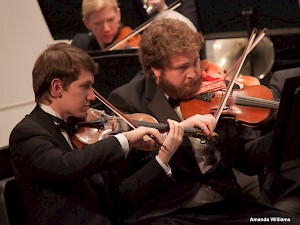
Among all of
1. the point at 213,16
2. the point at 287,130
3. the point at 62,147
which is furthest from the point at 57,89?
the point at 213,16

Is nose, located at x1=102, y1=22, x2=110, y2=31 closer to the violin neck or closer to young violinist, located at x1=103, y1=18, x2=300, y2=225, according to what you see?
young violinist, located at x1=103, y1=18, x2=300, y2=225

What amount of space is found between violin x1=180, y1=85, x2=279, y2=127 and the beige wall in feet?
6.67

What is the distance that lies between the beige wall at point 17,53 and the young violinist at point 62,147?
6.59 feet

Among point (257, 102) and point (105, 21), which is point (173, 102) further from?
point (105, 21)

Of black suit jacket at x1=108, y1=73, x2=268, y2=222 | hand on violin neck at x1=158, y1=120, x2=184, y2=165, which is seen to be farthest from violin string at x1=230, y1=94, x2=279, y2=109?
hand on violin neck at x1=158, y1=120, x2=184, y2=165

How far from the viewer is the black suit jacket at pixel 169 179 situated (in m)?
1.79

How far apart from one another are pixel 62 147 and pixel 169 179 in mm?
368

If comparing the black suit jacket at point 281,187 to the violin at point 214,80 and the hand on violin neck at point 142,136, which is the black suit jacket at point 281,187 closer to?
the violin at point 214,80

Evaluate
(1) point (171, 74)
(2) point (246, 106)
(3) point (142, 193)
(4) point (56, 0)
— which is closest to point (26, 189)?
(3) point (142, 193)

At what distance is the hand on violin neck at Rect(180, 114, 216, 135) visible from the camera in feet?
5.65

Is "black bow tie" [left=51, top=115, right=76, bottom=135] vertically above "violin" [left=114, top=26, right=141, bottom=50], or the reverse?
"black bow tie" [left=51, top=115, right=76, bottom=135]

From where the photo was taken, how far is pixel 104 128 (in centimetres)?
A: 177

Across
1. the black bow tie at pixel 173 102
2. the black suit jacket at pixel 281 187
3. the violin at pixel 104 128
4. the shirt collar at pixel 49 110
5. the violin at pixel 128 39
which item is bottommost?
the black suit jacket at pixel 281 187

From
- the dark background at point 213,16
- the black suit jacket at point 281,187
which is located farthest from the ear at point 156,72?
the dark background at point 213,16
